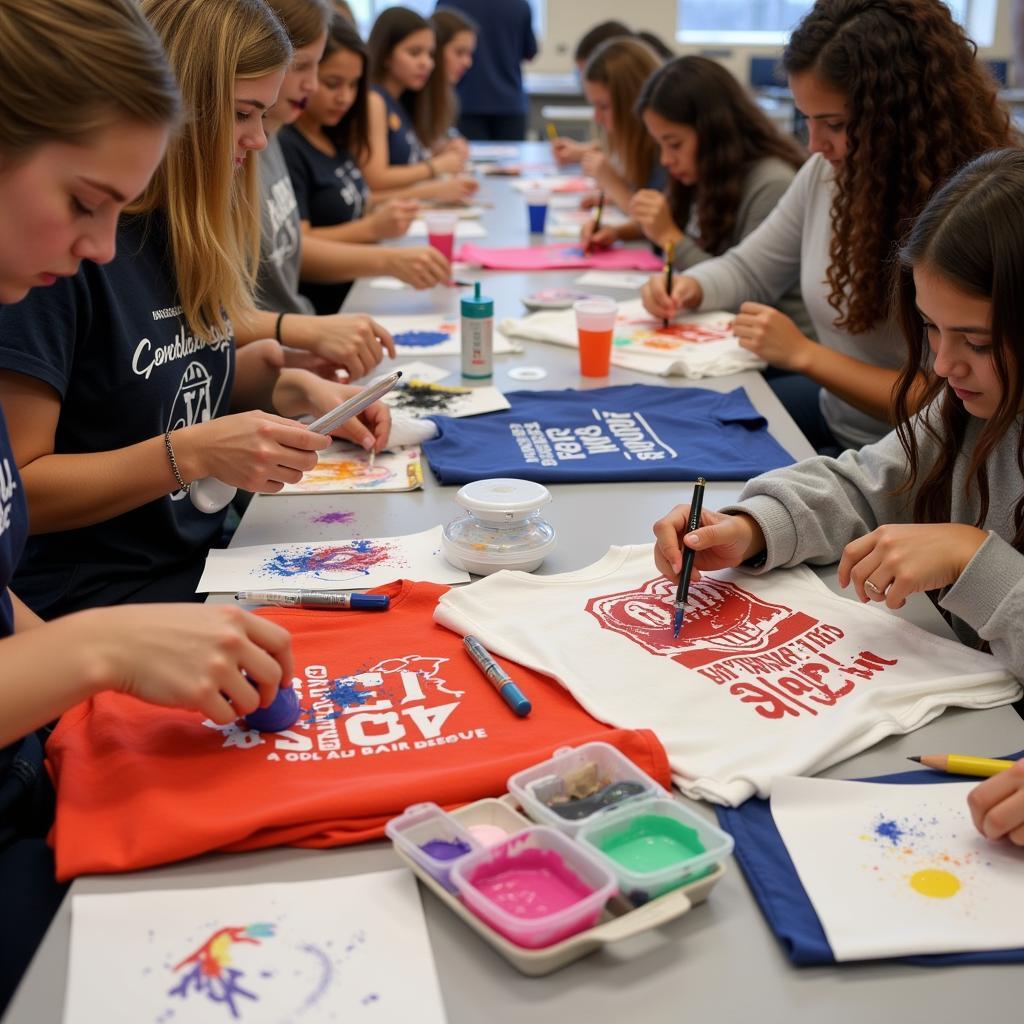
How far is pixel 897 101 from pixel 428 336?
98cm

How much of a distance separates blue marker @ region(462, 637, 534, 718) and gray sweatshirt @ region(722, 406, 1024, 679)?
15.2 inches

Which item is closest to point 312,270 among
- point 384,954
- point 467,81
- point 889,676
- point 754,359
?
point 754,359

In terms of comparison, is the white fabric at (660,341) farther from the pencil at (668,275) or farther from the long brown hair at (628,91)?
the long brown hair at (628,91)

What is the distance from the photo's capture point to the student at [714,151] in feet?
8.95

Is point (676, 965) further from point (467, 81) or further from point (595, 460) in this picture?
point (467, 81)

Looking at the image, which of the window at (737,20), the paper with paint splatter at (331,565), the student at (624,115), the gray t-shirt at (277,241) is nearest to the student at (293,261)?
the gray t-shirt at (277,241)

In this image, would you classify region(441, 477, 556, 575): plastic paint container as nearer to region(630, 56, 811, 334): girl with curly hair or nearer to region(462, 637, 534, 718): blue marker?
region(462, 637, 534, 718): blue marker

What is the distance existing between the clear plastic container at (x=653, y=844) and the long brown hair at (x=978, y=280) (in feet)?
1.99

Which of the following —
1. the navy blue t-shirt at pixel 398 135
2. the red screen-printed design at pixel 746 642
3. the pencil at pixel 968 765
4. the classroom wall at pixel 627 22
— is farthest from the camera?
the classroom wall at pixel 627 22

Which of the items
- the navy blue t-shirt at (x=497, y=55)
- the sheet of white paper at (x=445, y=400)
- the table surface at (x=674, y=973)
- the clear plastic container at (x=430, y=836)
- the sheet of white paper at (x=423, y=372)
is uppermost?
the navy blue t-shirt at (x=497, y=55)

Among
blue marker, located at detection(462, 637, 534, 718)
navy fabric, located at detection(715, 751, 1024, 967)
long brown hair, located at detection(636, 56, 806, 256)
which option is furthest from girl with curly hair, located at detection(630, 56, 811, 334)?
navy fabric, located at detection(715, 751, 1024, 967)

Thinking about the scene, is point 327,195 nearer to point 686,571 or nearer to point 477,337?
point 477,337

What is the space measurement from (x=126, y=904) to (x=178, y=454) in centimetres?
72

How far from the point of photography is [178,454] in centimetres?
138
